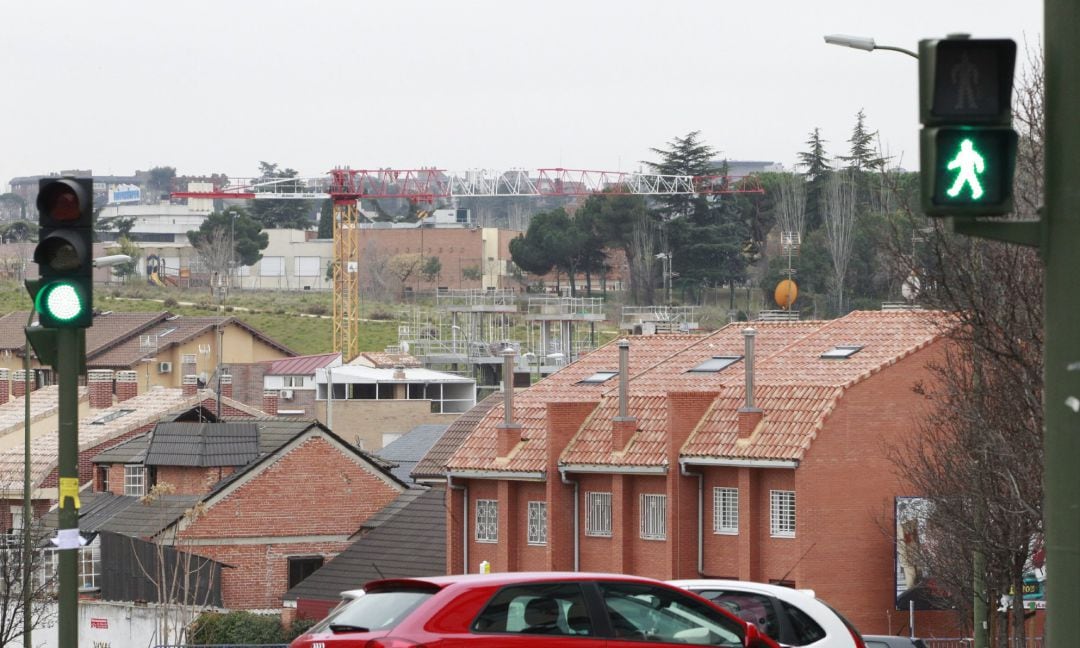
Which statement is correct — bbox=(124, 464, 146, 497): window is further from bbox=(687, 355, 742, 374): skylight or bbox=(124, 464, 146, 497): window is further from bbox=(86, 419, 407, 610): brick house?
bbox=(687, 355, 742, 374): skylight

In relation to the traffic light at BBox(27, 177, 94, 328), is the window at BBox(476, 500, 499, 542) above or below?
below

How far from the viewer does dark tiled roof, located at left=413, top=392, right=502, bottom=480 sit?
54366mm

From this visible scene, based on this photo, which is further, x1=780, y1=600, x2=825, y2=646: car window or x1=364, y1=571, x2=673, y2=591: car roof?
x1=780, y1=600, x2=825, y2=646: car window

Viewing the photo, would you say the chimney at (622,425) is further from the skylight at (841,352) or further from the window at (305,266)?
the window at (305,266)

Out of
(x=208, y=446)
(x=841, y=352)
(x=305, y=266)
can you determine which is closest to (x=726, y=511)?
(x=841, y=352)

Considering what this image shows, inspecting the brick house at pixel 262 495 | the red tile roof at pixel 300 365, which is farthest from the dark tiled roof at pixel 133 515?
the red tile roof at pixel 300 365

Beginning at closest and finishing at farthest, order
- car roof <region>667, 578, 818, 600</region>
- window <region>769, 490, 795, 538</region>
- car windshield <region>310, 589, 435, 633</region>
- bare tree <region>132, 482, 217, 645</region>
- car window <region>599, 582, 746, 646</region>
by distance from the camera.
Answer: car windshield <region>310, 589, 435, 633</region> < car window <region>599, 582, 746, 646</region> < car roof <region>667, 578, 818, 600</region> < window <region>769, 490, 795, 538</region> < bare tree <region>132, 482, 217, 645</region>

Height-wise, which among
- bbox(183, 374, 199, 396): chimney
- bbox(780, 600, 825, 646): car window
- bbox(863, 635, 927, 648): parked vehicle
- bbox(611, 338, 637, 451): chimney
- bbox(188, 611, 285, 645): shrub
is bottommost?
bbox(188, 611, 285, 645): shrub

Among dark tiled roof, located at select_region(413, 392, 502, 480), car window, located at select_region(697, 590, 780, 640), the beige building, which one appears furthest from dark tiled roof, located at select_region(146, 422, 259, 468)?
the beige building

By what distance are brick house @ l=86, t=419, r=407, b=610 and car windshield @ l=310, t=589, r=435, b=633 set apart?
35.1 meters

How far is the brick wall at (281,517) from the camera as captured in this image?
156ft

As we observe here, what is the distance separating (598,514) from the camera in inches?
1650

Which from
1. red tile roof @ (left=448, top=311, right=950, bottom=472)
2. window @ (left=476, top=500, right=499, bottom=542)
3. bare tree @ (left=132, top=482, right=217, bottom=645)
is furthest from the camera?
window @ (left=476, top=500, right=499, bottom=542)

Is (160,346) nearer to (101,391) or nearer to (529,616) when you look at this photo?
(101,391)
